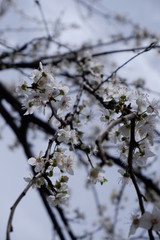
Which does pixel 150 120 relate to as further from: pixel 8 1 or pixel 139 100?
pixel 8 1

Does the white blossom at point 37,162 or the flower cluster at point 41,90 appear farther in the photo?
the flower cluster at point 41,90

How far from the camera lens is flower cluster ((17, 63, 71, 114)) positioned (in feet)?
5.74

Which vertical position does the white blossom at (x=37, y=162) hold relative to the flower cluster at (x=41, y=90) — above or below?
below

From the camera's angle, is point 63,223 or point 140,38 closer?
point 63,223

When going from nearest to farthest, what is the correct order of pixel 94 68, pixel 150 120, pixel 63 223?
1. pixel 150 120
2. pixel 94 68
3. pixel 63 223

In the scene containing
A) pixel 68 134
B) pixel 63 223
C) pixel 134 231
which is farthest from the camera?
pixel 63 223

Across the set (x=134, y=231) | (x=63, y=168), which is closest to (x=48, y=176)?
(x=63, y=168)

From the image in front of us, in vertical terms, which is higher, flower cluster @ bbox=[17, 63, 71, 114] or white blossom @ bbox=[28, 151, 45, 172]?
flower cluster @ bbox=[17, 63, 71, 114]

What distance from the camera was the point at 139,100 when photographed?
1.77 metres

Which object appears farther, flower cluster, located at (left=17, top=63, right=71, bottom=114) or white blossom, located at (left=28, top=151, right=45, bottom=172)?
flower cluster, located at (left=17, top=63, right=71, bottom=114)

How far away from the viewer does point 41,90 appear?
1.74 m

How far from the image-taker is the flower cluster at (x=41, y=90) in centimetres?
175

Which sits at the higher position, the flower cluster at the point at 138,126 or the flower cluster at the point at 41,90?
the flower cluster at the point at 41,90

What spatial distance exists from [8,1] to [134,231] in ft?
18.9
